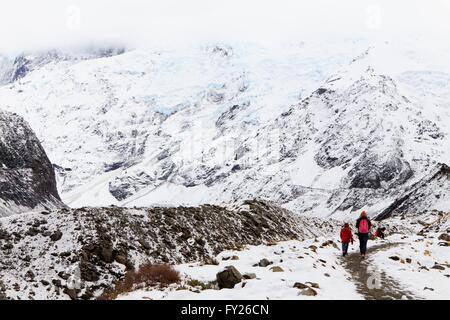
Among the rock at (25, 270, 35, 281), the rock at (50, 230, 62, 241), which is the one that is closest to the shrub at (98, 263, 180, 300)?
the rock at (25, 270, 35, 281)

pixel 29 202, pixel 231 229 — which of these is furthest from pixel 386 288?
pixel 29 202

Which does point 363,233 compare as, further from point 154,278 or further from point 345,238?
point 154,278

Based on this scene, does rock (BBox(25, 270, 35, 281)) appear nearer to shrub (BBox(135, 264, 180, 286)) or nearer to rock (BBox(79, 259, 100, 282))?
rock (BBox(79, 259, 100, 282))

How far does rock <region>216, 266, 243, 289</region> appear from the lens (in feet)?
61.9

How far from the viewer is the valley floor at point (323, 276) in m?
17.5

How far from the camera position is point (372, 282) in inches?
836

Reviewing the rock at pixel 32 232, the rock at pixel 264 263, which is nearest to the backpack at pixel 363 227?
the rock at pixel 264 263

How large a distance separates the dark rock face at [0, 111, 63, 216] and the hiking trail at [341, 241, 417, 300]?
106259 millimetres

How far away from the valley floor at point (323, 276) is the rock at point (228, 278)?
357 mm

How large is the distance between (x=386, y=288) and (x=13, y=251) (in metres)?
19.8

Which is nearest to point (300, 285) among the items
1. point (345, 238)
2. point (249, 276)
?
→ point (249, 276)

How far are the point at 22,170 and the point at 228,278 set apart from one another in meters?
136
